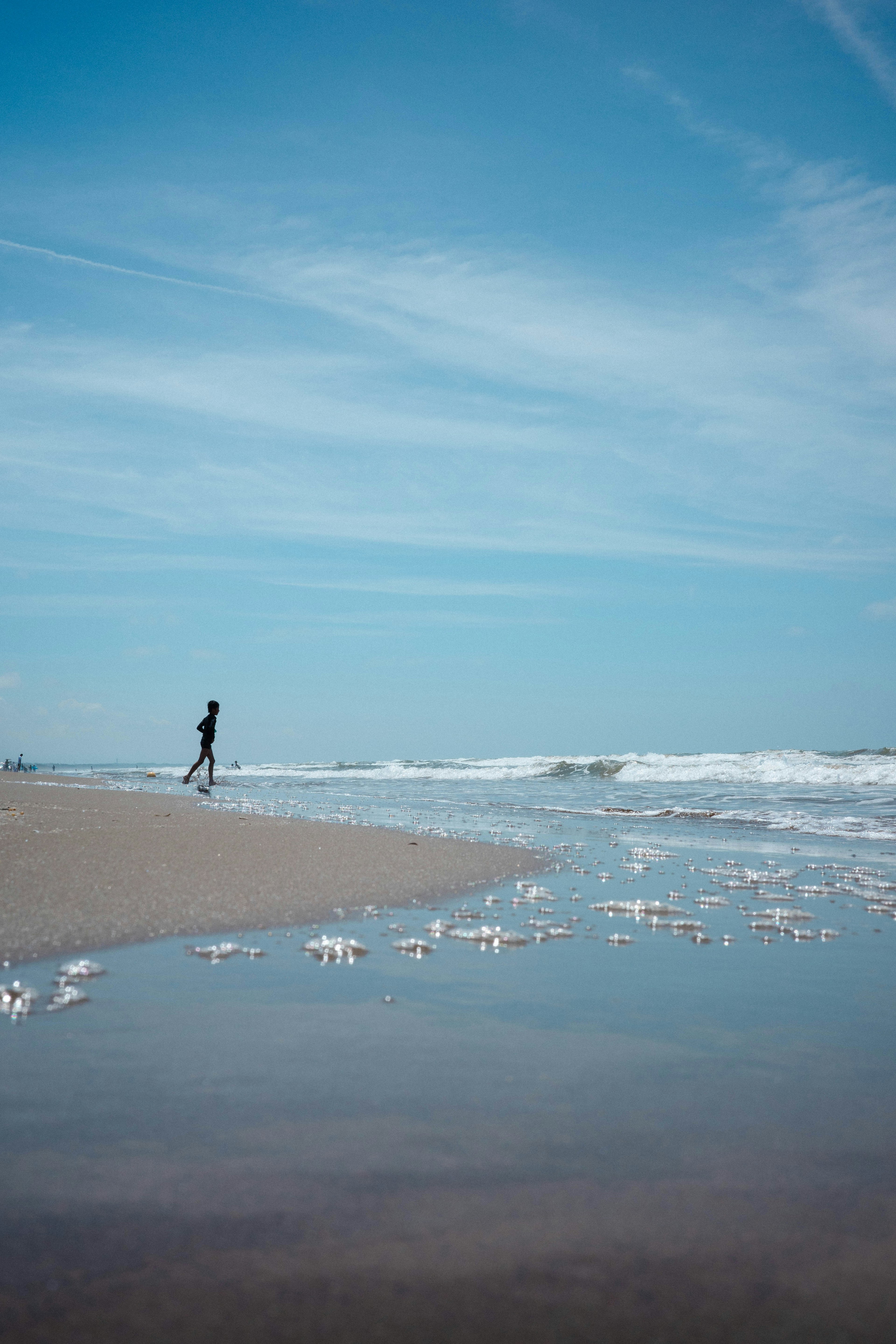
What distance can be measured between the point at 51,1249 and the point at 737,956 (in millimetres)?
2976

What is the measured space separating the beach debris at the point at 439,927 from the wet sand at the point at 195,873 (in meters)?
0.53

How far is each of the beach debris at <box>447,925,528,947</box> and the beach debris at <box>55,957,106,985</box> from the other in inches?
61.3

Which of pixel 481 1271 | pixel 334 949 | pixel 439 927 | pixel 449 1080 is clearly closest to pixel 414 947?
pixel 334 949

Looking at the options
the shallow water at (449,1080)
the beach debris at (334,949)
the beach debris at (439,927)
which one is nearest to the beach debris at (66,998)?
the shallow water at (449,1080)

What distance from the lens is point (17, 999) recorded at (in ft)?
8.94

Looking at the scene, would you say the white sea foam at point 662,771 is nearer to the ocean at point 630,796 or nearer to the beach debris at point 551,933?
the ocean at point 630,796

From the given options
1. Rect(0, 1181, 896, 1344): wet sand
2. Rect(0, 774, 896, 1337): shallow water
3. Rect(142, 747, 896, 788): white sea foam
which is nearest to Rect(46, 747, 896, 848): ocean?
Rect(142, 747, 896, 788): white sea foam

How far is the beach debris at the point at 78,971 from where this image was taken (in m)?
3.00

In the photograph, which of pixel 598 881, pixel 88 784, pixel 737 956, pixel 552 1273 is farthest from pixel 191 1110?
pixel 88 784

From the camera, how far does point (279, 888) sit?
4867 mm

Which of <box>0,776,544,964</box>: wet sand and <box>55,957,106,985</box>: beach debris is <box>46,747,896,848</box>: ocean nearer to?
<box>0,776,544,964</box>: wet sand

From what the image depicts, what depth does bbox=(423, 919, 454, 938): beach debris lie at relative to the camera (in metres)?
4.03

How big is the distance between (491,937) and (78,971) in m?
1.80

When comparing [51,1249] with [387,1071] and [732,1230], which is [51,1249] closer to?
[387,1071]
